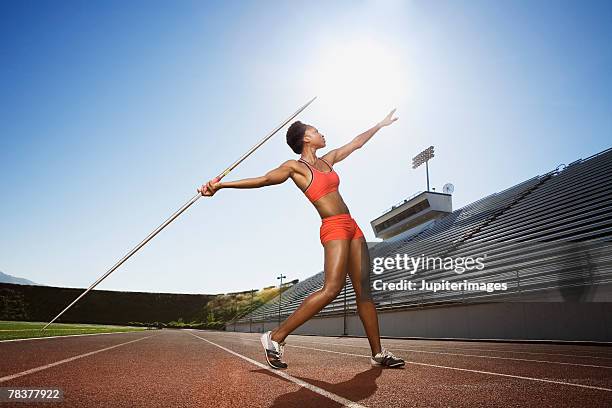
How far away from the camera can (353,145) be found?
175 inches

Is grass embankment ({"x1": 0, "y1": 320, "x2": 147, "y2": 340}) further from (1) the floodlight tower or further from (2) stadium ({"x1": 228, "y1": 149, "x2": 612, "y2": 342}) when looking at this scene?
(1) the floodlight tower

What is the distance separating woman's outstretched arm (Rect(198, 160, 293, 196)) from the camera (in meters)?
3.73

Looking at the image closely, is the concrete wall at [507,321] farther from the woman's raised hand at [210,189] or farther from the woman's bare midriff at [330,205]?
the woman's raised hand at [210,189]

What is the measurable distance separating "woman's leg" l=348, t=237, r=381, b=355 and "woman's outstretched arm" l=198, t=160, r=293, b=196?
2.89 ft

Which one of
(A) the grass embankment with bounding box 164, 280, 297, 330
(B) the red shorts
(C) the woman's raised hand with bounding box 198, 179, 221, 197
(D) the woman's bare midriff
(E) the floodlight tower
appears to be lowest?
(A) the grass embankment with bounding box 164, 280, 297, 330

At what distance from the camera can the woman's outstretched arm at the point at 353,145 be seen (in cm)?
432

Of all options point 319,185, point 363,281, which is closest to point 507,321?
point 363,281

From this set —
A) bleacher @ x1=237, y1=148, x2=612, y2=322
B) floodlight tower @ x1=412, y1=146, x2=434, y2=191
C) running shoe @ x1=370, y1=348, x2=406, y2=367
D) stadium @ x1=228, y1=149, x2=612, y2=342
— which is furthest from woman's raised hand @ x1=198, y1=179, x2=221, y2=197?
floodlight tower @ x1=412, y1=146, x2=434, y2=191

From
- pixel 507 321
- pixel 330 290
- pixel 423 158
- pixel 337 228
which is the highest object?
pixel 423 158

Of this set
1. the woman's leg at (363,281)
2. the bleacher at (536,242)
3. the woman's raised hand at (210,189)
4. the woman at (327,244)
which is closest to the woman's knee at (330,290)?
the woman at (327,244)

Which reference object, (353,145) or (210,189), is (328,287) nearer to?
(210,189)

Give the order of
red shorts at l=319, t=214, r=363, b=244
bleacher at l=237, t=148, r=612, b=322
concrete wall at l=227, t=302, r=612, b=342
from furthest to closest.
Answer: bleacher at l=237, t=148, r=612, b=322 → concrete wall at l=227, t=302, r=612, b=342 → red shorts at l=319, t=214, r=363, b=244

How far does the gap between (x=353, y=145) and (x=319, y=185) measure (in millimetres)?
887

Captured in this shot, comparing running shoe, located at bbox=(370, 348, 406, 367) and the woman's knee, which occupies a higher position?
the woman's knee
